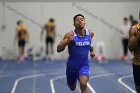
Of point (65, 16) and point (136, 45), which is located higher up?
point (136, 45)

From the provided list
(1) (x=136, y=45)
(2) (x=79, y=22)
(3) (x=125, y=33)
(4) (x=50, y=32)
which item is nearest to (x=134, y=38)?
(1) (x=136, y=45)

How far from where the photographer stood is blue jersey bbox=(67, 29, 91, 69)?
906 cm

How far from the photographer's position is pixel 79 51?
913cm

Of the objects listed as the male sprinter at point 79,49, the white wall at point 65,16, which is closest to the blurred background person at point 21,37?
the white wall at point 65,16

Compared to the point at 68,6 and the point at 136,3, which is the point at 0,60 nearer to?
the point at 68,6

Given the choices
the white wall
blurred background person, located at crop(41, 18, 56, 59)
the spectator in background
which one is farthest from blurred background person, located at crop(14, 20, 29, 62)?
the spectator in background

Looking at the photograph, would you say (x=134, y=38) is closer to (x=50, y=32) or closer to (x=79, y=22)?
(x=79, y=22)

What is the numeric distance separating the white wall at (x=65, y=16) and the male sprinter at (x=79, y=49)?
52.2 ft

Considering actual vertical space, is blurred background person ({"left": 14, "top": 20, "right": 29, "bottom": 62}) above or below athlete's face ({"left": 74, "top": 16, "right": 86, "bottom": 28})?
below

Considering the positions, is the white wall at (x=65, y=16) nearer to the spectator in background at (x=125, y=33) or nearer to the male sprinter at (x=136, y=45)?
the spectator in background at (x=125, y=33)

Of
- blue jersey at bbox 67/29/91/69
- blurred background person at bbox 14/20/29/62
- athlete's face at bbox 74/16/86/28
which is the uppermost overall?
athlete's face at bbox 74/16/86/28

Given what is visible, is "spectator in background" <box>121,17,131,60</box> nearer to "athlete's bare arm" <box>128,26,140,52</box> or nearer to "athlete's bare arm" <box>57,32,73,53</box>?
"athlete's bare arm" <box>57,32,73,53</box>

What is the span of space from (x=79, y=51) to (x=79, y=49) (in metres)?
0.05

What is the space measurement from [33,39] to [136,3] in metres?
6.53
